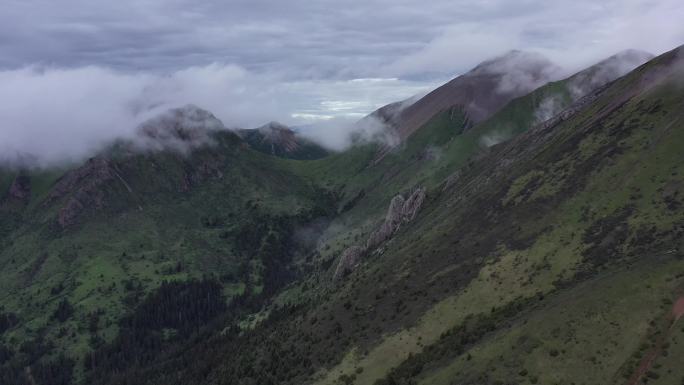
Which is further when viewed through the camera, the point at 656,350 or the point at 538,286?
the point at 538,286

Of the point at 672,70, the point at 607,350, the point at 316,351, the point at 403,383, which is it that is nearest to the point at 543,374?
the point at 607,350

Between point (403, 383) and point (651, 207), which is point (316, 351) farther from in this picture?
point (651, 207)

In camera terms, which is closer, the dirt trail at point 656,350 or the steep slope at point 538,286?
the dirt trail at point 656,350

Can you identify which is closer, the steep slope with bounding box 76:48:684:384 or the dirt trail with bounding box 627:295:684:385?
the dirt trail with bounding box 627:295:684:385

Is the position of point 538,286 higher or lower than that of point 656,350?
lower
